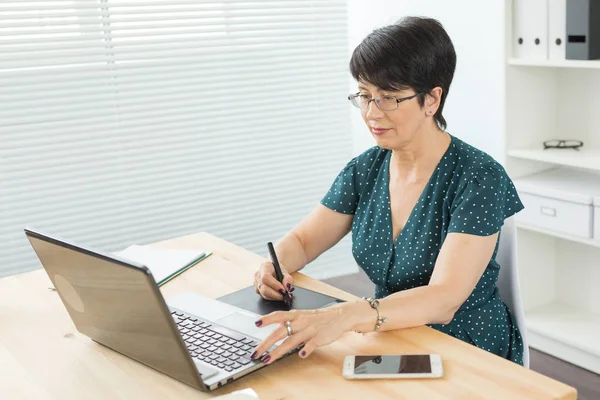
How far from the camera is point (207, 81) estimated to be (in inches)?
146

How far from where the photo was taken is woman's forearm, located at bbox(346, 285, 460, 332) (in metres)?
1.55

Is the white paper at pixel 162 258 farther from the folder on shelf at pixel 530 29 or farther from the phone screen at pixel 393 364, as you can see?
the folder on shelf at pixel 530 29

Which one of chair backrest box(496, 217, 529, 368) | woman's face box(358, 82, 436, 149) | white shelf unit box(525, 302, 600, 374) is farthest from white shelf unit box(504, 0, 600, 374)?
woman's face box(358, 82, 436, 149)

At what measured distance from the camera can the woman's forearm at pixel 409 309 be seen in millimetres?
1550

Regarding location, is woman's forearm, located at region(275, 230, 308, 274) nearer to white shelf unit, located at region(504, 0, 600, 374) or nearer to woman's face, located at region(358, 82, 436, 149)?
woman's face, located at region(358, 82, 436, 149)

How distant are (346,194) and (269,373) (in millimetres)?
739

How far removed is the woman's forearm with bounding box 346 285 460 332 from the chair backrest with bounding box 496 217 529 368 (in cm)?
25

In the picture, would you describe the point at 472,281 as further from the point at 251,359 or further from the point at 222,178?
the point at 222,178

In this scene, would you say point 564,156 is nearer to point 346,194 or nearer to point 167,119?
point 346,194

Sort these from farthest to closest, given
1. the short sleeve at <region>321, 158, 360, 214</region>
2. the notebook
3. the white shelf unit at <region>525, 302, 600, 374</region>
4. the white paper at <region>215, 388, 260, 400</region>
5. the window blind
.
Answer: the window blind, the white shelf unit at <region>525, 302, 600, 374</region>, the short sleeve at <region>321, 158, 360, 214</region>, the notebook, the white paper at <region>215, 388, 260, 400</region>

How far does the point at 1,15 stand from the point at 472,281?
7.75ft

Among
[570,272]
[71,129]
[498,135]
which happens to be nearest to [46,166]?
[71,129]

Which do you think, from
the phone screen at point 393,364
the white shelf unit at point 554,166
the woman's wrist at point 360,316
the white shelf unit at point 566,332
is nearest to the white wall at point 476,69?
the white shelf unit at point 554,166

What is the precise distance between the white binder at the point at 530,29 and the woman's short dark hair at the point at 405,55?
1.12 meters
